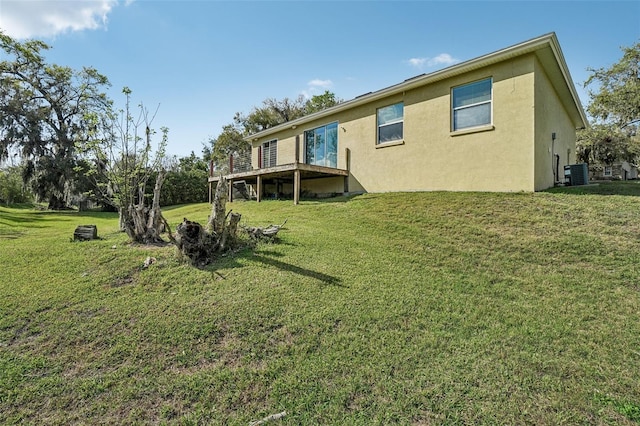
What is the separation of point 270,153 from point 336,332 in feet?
49.2

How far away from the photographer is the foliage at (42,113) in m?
20.2

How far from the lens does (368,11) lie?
986 centimetres

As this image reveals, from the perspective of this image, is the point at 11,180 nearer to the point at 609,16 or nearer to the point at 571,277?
the point at 571,277

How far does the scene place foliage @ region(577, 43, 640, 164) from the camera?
53.8ft

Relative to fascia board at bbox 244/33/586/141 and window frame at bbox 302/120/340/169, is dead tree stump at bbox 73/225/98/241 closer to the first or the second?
window frame at bbox 302/120/340/169

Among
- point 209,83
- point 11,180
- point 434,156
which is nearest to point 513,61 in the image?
point 434,156

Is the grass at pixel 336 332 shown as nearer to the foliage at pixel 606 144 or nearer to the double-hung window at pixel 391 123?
the double-hung window at pixel 391 123

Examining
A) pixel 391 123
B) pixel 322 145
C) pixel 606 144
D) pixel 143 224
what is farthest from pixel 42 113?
pixel 606 144

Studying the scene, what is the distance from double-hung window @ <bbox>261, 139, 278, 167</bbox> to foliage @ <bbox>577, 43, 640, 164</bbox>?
18790mm

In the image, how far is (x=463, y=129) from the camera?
9242 mm

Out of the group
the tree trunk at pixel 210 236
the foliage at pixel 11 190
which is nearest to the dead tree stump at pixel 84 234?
the tree trunk at pixel 210 236

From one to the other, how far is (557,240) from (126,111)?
31.0 ft

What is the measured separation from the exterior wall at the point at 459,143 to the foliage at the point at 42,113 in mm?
18757

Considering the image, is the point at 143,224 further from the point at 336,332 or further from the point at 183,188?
the point at 183,188
